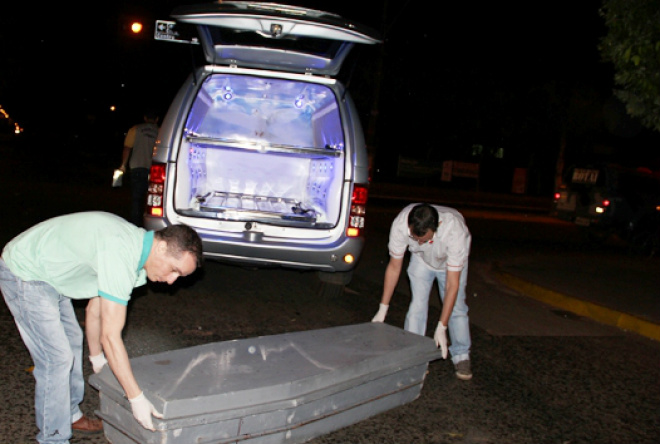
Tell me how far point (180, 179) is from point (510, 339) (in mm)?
3432

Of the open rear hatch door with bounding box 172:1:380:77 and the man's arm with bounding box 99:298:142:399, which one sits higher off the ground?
the open rear hatch door with bounding box 172:1:380:77

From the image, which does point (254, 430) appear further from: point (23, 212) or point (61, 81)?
point (61, 81)

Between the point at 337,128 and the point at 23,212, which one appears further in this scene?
the point at 23,212

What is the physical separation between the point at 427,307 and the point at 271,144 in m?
2.36

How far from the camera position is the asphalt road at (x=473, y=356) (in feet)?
13.9

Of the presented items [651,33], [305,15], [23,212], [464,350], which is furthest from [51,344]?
[23,212]

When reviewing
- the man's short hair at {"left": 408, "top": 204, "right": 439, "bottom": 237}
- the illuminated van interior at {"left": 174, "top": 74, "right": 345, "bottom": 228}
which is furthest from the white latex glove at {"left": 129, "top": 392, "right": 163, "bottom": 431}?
the illuminated van interior at {"left": 174, "top": 74, "right": 345, "bottom": 228}

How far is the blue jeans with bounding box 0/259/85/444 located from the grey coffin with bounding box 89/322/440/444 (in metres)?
0.17

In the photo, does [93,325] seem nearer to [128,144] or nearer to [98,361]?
[98,361]

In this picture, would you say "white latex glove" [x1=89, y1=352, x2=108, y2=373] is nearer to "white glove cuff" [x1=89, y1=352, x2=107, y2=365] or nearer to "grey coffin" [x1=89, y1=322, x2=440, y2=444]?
"white glove cuff" [x1=89, y1=352, x2=107, y2=365]

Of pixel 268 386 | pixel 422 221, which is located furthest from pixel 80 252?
pixel 422 221

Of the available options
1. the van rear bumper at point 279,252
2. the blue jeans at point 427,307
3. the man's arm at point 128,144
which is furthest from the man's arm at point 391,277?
the man's arm at point 128,144

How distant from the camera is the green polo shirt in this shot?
9.93 feet

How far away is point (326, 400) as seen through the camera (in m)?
A: 3.66
